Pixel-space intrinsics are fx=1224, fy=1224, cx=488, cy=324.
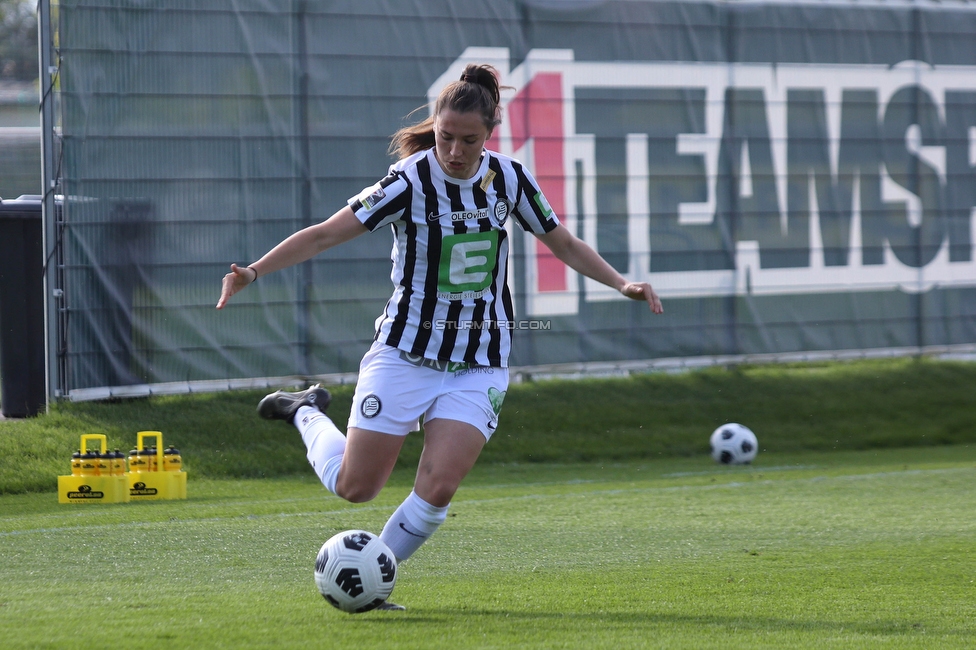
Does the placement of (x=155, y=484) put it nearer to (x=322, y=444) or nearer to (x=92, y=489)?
(x=92, y=489)

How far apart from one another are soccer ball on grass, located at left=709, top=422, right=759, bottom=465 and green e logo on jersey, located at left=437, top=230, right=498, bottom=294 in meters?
6.84

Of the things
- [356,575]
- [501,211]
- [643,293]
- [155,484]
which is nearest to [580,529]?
[643,293]

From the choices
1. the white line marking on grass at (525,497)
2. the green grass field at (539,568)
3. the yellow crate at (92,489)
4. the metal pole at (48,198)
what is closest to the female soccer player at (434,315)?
the green grass field at (539,568)

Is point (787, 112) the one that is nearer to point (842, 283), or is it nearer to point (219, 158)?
point (842, 283)

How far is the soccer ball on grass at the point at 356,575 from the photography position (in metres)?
4.55

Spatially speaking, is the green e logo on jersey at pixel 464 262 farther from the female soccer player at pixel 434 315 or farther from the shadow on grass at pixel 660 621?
the shadow on grass at pixel 660 621

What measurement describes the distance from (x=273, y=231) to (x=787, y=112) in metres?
6.11

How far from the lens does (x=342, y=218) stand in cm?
490

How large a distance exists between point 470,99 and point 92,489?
514cm

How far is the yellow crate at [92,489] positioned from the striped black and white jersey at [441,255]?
429 cm

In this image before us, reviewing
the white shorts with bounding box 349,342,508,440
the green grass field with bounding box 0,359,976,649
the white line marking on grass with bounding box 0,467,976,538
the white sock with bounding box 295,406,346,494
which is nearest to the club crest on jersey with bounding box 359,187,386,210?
the white shorts with bounding box 349,342,508,440

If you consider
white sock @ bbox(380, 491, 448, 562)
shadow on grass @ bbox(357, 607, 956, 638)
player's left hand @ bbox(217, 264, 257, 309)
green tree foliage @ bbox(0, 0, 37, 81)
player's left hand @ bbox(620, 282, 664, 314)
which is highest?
green tree foliage @ bbox(0, 0, 37, 81)

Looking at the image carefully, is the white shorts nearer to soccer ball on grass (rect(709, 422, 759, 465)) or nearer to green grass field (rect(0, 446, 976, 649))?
green grass field (rect(0, 446, 976, 649))

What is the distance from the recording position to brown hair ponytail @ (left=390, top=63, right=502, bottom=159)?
15.4 feet
